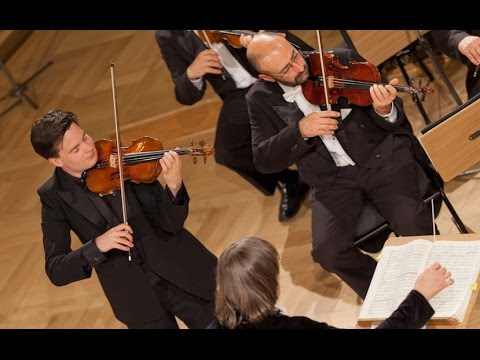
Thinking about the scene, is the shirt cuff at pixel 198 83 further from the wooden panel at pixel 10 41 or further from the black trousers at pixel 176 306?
the wooden panel at pixel 10 41

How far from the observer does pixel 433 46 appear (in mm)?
4512

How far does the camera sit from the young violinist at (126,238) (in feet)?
11.1

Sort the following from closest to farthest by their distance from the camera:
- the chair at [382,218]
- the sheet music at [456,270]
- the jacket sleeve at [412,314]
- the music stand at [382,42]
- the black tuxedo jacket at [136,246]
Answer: the jacket sleeve at [412,314], the sheet music at [456,270], the black tuxedo jacket at [136,246], the chair at [382,218], the music stand at [382,42]

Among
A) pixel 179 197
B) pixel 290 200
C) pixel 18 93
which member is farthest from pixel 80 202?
pixel 18 93

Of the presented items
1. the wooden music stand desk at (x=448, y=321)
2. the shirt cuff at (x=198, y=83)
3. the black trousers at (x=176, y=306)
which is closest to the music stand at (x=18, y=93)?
the shirt cuff at (x=198, y=83)

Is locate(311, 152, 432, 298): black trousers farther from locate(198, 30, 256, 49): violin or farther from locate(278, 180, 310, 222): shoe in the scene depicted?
locate(198, 30, 256, 49): violin

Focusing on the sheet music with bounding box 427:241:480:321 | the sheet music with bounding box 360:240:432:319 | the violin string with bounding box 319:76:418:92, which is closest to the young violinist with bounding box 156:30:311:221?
the violin string with bounding box 319:76:418:92

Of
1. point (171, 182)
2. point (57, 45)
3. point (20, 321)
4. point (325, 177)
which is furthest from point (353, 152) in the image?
point (57, 45)

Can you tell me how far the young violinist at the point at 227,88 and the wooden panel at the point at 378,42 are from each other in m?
0.53

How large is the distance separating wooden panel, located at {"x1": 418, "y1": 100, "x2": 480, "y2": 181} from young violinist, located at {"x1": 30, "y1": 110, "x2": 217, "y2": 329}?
956 mm

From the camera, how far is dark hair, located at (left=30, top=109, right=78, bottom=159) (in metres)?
3.38

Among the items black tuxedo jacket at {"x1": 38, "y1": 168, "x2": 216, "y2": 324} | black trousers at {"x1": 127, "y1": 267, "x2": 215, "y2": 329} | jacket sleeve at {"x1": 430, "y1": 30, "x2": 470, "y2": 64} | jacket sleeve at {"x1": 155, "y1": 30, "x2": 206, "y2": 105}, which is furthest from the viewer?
jacket sleeve at {"x1": 155, "y1": 30, "x2": 206, "y2": 105}

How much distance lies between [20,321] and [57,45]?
2.65 meters

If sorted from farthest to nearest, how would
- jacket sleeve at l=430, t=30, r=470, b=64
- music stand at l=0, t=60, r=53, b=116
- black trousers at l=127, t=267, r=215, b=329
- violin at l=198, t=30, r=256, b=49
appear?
music stand at l=0, t=60, r=53, b=116, violin at l=198, t=30, r=256, b=49, jacket sleeve at l=430, t=30, r=470, b=64, black trousers at l=127, t=267, r=215, b=329
